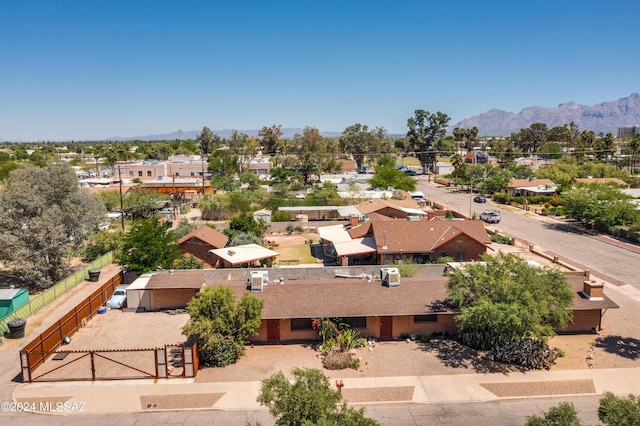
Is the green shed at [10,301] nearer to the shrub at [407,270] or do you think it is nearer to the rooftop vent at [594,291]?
the shrub at [407,270]

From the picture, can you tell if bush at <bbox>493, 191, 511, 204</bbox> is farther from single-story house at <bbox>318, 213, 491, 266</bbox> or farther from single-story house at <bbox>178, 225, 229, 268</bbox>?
single-story house at <bbox>178, 225, 229, 268</bbox>

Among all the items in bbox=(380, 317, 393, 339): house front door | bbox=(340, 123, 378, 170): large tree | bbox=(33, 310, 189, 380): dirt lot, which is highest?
bbox=(340, 123, 378, 170): large tree

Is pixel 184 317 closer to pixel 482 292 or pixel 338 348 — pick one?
pixel 338 348

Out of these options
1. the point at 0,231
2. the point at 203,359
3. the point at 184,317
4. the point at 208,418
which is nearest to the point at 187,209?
the point at 0,231

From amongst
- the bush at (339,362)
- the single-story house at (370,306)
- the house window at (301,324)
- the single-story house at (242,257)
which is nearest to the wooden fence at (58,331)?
the single-story house at (242,257)

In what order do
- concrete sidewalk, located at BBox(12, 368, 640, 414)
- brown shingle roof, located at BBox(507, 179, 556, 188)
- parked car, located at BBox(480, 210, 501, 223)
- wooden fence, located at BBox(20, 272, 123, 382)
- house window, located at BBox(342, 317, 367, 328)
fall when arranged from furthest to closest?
brown shingle roof, located at BBox(507, 179, 556, 188), parked car, located at BBox(480, 210, 501, 223), house window, located at BBox(342, 317, 367, 328), wooden fence, located at BBox(20, 272, 123, 382), concrete sidewalk, located at BBox(12, 368, 640, 414)

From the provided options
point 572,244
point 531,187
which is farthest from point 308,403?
point 531,187

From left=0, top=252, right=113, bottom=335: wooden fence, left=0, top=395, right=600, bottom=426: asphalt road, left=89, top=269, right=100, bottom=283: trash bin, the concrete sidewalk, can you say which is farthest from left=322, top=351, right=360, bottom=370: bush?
left=89, top=269, right=100, bottom=283: trash bin

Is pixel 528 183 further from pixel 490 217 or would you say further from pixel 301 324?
pixel 301 324

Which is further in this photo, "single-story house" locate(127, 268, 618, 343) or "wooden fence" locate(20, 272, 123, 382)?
"single-story house" locate(127, 268, 618, 343)
